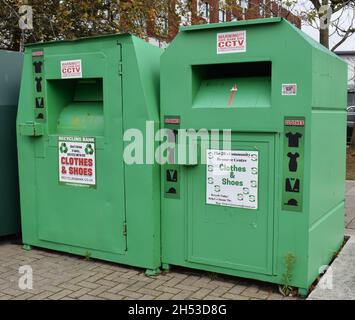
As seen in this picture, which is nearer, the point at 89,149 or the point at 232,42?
the point at 232,42

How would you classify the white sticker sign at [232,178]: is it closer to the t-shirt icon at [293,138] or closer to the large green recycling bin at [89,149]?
the t-shirt icon at [293,138]

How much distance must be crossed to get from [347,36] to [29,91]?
965cm

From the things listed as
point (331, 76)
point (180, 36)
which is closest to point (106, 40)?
point (180, 36)

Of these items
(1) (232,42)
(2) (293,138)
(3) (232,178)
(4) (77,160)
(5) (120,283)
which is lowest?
(5) (120,283)

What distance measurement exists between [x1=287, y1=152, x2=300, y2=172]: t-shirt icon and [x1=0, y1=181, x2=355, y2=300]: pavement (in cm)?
91

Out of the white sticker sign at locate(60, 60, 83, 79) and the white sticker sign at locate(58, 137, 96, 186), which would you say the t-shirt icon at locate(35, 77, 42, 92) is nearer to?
the white sticker sign at locate(60, 60, 83, 79)

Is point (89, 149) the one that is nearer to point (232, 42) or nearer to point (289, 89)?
point (232, 42)

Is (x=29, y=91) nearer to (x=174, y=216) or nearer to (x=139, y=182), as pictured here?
(x=139, y=182)

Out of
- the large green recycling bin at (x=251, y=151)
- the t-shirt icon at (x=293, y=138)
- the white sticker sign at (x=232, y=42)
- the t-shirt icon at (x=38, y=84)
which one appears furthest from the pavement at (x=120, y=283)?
the white sticker sign at (x=232, y=42)

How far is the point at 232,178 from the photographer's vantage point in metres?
3.50

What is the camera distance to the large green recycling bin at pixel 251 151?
3211 millimetres

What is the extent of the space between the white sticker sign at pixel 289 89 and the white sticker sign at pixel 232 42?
427 millimetres

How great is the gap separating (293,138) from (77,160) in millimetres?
1960
